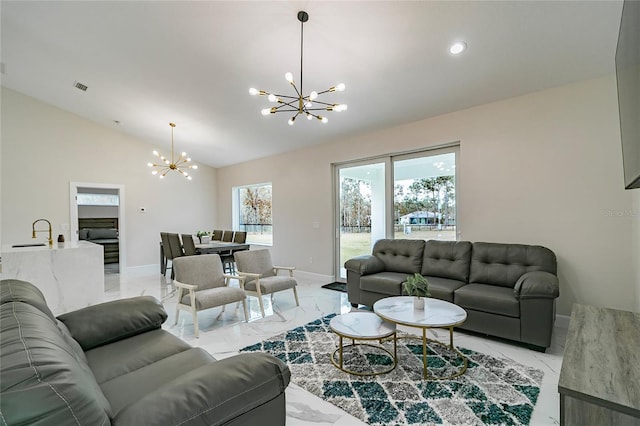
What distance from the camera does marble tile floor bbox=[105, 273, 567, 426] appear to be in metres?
1.97

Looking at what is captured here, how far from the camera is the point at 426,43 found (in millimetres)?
2975

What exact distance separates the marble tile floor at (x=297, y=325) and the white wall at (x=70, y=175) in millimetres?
2047

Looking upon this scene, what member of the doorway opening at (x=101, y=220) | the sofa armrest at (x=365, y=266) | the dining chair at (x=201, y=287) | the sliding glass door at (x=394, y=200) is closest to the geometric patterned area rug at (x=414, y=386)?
the dining chair at (x=201, y=287)

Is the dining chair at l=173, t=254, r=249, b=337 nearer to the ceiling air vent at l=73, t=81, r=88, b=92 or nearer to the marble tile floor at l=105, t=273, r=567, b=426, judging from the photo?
the marble tile floor at l=105, t=273, r=567, b=426

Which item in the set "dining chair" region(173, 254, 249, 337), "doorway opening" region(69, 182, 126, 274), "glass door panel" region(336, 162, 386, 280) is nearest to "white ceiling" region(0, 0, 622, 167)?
"glass door panel" region(336, 162, 386, 280)

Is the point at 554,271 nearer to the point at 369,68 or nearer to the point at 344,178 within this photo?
the point at 369,68

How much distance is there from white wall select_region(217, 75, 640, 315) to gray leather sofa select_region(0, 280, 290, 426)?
364 cm

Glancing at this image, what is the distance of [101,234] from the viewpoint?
28.6 feet

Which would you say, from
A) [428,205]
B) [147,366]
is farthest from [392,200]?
[147,366]

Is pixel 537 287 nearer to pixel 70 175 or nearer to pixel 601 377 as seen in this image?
pixel 601 377

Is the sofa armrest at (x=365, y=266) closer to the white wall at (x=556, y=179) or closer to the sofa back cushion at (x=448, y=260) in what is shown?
the sofa back cushion at (x=448, y=260)

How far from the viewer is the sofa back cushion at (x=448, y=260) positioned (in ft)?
12.2

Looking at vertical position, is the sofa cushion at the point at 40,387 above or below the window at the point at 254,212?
below

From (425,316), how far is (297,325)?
1623 mm
